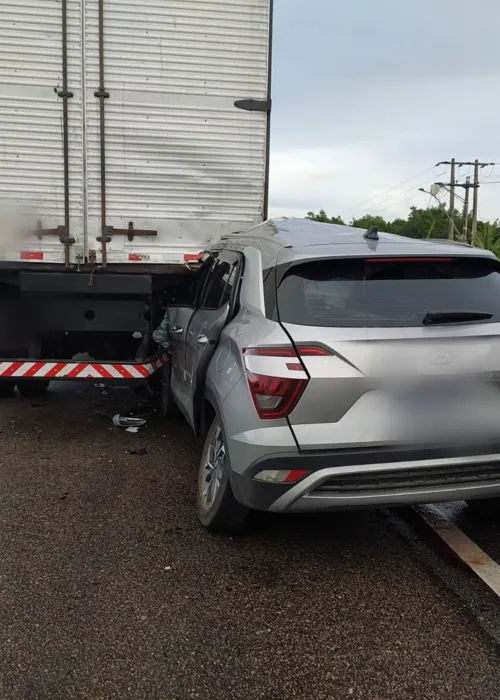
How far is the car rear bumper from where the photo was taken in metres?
3.16

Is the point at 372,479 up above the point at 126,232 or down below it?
below

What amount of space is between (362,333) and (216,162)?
368 centimetres

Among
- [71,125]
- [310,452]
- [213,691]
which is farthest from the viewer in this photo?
[71,125]

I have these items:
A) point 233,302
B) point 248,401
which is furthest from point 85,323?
point 248,401

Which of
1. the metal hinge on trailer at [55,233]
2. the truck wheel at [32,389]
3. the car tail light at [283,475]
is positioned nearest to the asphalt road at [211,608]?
the car tail light at [283,475]

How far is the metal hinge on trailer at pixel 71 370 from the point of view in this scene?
6059mm

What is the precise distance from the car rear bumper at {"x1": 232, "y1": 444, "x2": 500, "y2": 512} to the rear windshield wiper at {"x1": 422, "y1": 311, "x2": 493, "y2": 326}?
0.64 m

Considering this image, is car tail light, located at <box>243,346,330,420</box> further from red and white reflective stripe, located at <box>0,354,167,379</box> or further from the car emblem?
red and white reflective stripe, located at <box>0,354,167,379</box>

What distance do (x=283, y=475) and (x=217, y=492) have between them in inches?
31.2

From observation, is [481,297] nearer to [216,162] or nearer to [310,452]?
[310,452]

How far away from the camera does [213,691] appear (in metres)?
2.59

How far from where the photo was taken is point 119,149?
6.15m

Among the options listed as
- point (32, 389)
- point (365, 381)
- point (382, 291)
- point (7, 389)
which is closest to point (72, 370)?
point (32, 389)

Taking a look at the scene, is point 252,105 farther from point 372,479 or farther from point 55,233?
point 372,479
